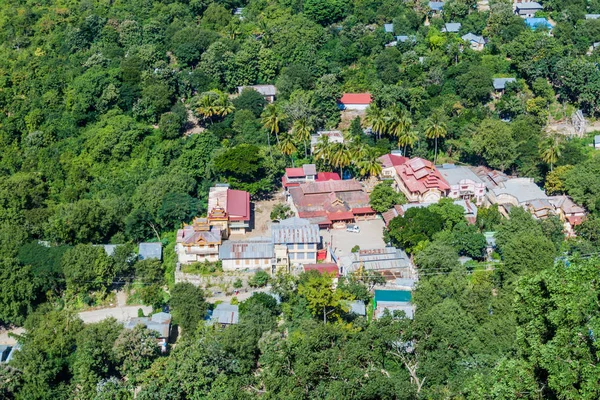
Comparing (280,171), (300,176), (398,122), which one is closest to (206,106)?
(280,171)

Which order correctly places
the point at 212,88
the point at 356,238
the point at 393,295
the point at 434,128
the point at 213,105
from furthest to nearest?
the point at 212,88
the point at 213,105
the point at 434,128
the point at 356,238
the point at 393,295

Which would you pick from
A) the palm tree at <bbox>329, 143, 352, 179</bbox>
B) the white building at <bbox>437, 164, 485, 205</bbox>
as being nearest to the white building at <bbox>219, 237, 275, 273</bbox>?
the palm tree at <bbox>329, 143, 352, 179</bbox>

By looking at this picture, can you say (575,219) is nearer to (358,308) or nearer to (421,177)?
(421,177)

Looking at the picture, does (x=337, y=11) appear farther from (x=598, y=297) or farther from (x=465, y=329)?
(x=598, y=297)

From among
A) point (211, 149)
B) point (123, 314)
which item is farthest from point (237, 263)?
point (211, 149)

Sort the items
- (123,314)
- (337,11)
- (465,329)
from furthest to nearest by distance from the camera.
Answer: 1. (337,11)
2. (123,314)
3. (465,329)
